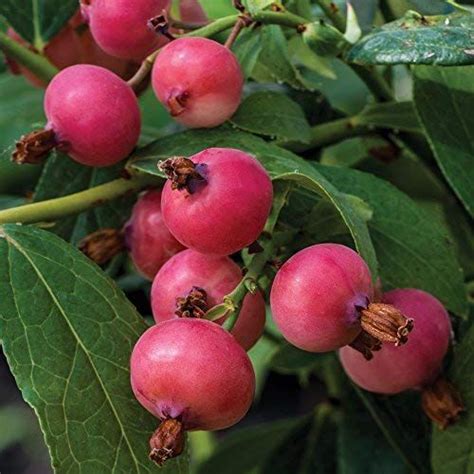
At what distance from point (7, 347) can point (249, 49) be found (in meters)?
0.26

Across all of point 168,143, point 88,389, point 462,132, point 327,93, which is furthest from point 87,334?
point 327,93

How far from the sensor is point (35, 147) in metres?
0.58

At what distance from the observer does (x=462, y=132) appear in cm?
66

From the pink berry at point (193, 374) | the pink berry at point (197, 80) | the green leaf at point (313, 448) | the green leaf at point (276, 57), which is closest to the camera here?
the pink berry at point (193, 374)

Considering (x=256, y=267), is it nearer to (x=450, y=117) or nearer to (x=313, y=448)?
(x=450, y=117)

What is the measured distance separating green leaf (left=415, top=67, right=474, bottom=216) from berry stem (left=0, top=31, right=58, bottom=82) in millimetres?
270

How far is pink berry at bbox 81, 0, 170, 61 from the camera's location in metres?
0.61

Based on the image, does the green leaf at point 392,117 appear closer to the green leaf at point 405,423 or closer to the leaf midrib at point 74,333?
the green leaf at point 405,423

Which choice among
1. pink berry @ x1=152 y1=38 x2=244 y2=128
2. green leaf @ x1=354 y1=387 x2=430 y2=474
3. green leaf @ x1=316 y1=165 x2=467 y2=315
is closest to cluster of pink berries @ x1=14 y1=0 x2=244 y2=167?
pink berry @ x1=152 y1=38 x2=244 y2=128

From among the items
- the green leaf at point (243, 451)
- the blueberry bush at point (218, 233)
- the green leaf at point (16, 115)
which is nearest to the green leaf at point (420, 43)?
the blueberry bush at point (218, 233)

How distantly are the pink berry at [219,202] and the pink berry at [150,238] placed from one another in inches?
4.2

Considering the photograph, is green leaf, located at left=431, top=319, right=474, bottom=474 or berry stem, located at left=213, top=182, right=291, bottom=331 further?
green leaf, located at left=431, top=319, right=474, bottom=474

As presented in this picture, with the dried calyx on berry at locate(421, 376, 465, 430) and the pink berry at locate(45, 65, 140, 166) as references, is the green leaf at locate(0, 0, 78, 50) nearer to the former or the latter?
the pink berry at locate(45, 65, 140, 166)

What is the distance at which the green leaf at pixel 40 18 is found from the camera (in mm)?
736
